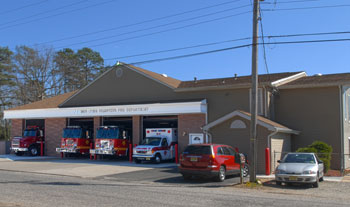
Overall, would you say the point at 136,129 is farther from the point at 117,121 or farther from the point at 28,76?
the point at 28,76

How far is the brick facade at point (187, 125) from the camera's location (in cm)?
2697

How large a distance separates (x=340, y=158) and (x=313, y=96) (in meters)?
4.20

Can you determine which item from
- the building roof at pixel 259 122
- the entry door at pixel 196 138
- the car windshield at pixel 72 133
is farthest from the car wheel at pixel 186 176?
the car windshield at pixel 72 133

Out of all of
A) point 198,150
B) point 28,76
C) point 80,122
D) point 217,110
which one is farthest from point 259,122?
point 28,76

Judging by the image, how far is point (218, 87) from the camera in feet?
86.3

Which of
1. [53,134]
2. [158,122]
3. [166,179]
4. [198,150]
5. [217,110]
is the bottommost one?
[166,179]

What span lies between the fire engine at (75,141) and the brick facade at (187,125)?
Result: 27.9ft

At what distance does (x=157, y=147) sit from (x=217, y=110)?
496 cm

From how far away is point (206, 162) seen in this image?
52.7 feet

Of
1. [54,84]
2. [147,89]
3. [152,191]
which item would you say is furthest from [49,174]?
[54,84]

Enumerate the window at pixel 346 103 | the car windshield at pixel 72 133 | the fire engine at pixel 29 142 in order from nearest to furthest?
the window at pixel 346 103 < the car windshield at pixel 72 133 < the fire engine at pixel 29 142

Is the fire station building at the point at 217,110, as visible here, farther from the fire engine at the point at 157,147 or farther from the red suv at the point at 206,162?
the red suv at the point at 206,162

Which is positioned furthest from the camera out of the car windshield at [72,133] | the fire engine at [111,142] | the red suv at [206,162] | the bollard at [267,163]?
the car windshield at [72,133]

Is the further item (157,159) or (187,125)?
(187,125)
